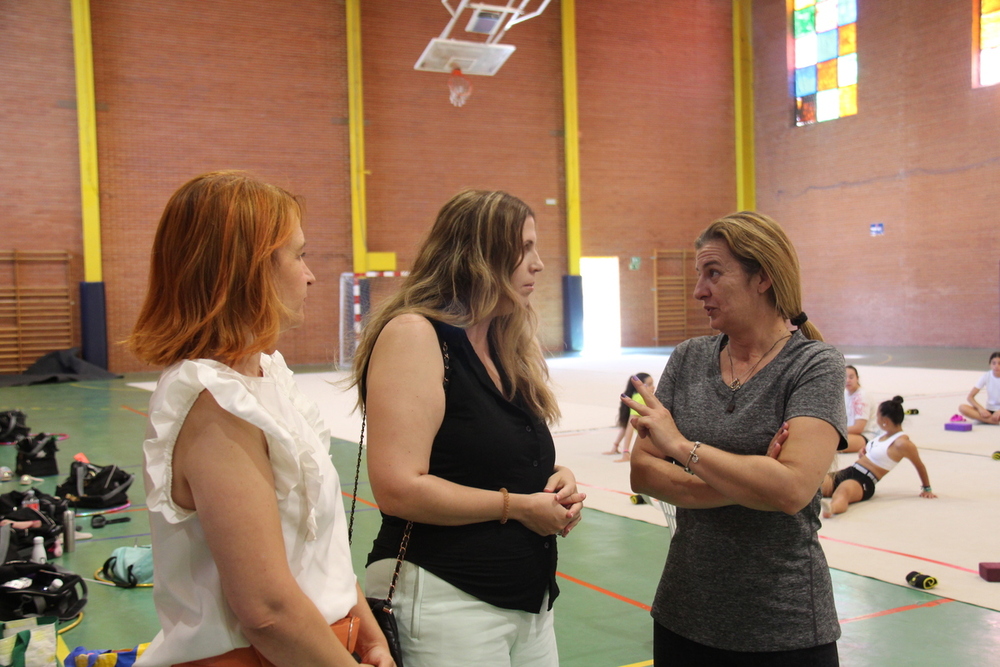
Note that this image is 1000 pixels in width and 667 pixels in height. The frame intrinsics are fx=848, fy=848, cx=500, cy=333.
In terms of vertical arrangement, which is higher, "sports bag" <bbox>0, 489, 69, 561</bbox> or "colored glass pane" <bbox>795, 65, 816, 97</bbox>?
"colored glass pane" <bbox>795, 65, 816, 97</bbox>

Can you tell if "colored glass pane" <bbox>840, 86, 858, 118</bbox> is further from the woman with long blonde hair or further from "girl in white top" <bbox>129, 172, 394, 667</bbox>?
"girl in white top" <bbox>129, 172, 394, 667</bbox>

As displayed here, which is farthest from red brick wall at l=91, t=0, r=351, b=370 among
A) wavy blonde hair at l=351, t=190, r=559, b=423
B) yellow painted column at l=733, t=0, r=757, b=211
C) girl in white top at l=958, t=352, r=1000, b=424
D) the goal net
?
wavy blonde hair at l=351, t=190, r=559, b=423

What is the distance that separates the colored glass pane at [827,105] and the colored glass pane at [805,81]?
324 millimetres

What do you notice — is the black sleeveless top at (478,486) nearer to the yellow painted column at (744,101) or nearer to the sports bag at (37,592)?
the sports bag at (37,592)

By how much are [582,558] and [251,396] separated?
388 cm

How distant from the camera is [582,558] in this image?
4.88m

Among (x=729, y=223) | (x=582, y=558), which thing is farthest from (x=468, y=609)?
(x=582, y=558)

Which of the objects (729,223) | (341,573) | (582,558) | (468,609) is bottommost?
(582,558)

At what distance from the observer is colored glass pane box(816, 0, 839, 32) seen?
21500 mm

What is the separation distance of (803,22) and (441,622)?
23804 millimetres

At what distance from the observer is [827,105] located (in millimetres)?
21969

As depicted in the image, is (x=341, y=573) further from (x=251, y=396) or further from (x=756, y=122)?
(x=756, y=122)

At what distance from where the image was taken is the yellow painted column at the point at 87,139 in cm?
1730

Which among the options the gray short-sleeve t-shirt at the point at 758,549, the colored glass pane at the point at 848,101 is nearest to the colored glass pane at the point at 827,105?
the colored glass pane at the point at 848,101
